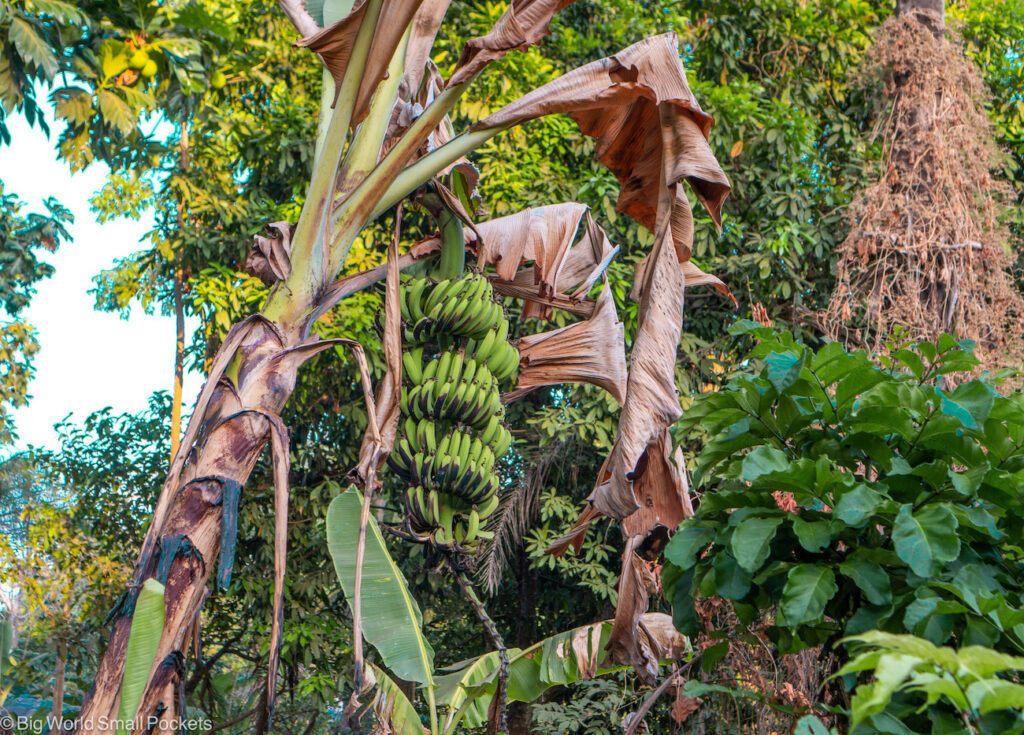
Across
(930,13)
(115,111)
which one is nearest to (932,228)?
(930,13)

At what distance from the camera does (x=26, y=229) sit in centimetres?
941

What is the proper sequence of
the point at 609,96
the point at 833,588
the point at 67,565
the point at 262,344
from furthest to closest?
the point at 67,565, the point at 609,96, the point at 262,344, the point at 833,588

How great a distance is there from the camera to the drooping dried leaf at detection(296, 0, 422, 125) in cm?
233

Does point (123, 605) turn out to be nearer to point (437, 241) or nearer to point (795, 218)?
point (437, 241)

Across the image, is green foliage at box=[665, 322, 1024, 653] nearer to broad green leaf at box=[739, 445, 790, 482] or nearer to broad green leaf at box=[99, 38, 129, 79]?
broad green leaf at box=[739, 445, 790, 482]

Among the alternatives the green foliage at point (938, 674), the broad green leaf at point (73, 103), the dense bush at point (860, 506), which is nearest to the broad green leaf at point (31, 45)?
the broad green leaf at point (73, 103)

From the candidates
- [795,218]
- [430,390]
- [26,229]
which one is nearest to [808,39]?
[795,218]

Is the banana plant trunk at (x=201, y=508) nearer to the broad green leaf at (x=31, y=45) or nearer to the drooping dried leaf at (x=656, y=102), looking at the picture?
the drooping dried leaf at (x=656, y=102)

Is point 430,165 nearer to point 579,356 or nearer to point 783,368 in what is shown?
point 579,356

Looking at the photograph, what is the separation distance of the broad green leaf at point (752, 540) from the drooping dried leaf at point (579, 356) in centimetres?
147

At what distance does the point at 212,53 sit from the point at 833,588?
13.5 ft

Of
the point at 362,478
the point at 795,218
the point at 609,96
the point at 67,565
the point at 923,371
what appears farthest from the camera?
the point at 67,565

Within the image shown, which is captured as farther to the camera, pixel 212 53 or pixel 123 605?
pixel 212 53

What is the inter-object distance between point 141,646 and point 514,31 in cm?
194
